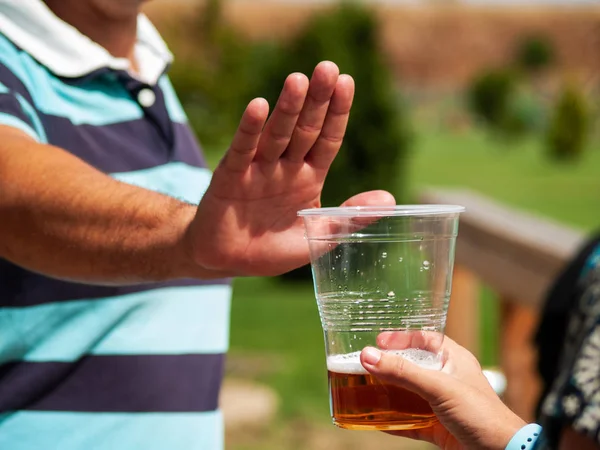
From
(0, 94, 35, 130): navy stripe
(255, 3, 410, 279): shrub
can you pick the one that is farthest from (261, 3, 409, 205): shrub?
(0, 94, 35, 130): navy stripe

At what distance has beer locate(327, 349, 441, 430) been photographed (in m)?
1.40

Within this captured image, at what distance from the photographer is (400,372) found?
1.33 meters

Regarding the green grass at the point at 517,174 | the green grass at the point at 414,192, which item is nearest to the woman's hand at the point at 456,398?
the green grass at the point at 414,192

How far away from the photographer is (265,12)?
59594 millimetres

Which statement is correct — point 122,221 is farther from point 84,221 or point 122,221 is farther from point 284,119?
point 284,119

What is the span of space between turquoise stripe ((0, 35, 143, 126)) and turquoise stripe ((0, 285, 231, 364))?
1.19 ft

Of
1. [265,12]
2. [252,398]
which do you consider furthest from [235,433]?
[265,12]

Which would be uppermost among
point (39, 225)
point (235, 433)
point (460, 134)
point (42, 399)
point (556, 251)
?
point (39, 225)

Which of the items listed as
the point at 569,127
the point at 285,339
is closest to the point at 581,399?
the point at 285,339

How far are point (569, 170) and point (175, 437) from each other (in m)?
24.3

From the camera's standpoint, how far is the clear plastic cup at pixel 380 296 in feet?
4.64

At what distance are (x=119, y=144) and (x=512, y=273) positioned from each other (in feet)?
9.66

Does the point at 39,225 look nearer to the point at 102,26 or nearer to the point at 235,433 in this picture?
the point at 102,26

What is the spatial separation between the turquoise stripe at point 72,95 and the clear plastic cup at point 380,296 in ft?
2.32
